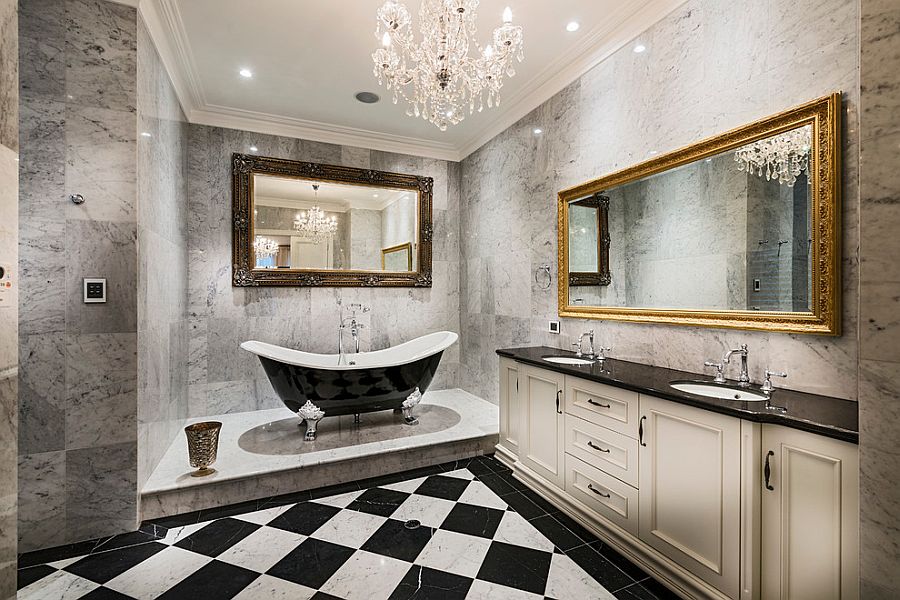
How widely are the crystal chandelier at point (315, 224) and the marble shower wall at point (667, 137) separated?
153 centimetres

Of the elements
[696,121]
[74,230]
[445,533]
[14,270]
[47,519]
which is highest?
[696,121]

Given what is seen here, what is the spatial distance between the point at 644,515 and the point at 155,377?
281cm

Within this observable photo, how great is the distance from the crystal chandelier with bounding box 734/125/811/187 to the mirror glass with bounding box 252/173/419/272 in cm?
313

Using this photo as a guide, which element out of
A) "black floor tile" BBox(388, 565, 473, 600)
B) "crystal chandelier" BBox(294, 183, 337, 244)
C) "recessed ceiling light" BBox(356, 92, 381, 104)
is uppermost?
"recessed ceiling light" BBox(356, 92, 381, 104)

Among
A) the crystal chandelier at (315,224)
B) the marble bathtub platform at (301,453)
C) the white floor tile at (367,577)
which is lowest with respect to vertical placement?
the white floor tile at (367,577)

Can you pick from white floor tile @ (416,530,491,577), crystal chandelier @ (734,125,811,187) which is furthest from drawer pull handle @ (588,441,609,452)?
crystal chandelier @ (734,125,811,187)

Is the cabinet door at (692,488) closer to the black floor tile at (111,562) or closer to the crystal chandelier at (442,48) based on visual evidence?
the crystal chandelier at (442,48)

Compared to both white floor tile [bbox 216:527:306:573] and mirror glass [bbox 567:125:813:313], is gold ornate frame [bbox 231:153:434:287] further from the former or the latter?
white floor tile [bbox 216:527:306:573]

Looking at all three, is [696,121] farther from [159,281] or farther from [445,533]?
[159,281]

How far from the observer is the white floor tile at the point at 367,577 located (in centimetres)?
174

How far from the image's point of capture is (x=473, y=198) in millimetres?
4383

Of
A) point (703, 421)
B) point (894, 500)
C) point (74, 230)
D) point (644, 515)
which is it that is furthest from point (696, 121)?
point (74, 230)

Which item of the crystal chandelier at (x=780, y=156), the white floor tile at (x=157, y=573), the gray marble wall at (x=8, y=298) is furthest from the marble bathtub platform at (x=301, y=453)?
the crystal chandelier at (x=780, y=156)

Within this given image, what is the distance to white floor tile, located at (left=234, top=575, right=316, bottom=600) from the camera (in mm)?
1713
